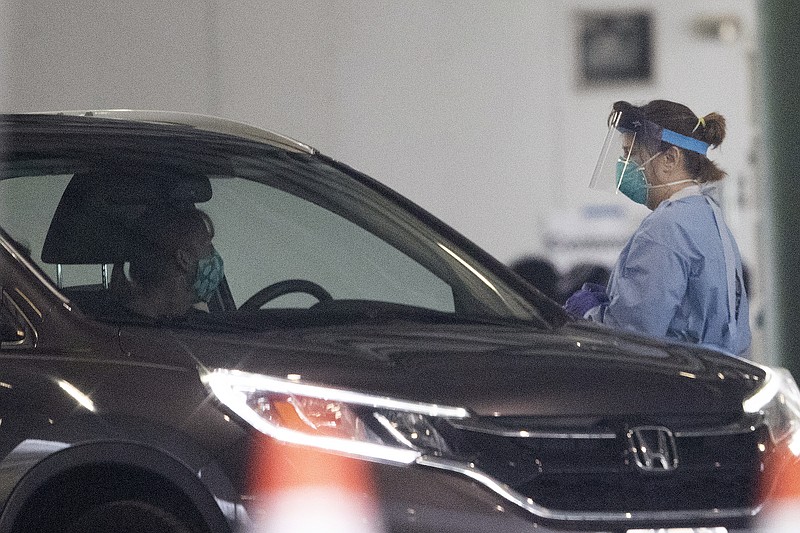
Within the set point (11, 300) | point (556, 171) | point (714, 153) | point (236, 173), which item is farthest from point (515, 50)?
point (11, 300)

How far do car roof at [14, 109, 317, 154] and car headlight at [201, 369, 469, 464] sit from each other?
1270mm

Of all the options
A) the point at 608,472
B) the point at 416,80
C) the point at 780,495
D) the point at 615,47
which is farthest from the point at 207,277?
the point at 615,47

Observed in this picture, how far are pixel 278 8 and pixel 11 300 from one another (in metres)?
5.95

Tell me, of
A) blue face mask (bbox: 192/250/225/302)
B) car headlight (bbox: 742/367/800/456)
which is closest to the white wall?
blue face mask (bbox: 192/250/225/302)

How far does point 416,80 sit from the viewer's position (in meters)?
9.58

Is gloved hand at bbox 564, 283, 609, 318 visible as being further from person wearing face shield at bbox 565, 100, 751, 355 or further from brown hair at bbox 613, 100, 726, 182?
brown hair at bbox 613, 100, 726, 182

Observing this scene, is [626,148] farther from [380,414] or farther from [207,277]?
[380,414]

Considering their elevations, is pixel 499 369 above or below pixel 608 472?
above

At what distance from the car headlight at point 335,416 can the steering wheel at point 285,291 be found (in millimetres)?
1130

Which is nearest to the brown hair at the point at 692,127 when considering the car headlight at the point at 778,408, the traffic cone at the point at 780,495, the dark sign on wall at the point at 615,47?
the car headlight at the point at 778,408

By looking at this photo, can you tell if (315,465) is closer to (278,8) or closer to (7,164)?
(7,164)

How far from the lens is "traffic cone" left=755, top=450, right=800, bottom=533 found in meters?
3.40

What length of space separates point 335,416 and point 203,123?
142cm

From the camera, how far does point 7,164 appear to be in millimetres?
4082
